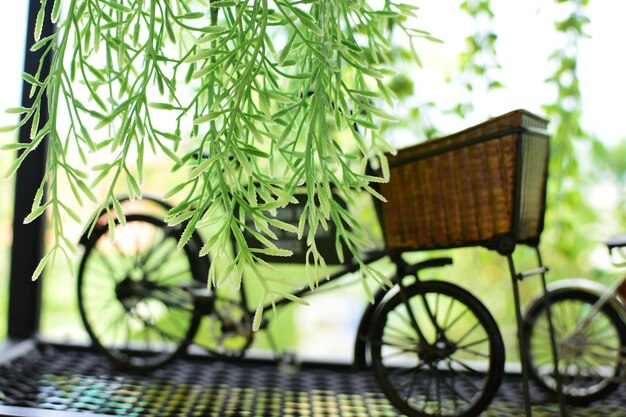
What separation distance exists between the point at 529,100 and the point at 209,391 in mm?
1199

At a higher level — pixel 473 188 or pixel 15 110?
pixel 15 110

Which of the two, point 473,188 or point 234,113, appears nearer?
point 234,113

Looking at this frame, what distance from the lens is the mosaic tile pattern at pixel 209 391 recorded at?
135 cm

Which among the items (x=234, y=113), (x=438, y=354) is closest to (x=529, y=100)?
(x=438, y=354)

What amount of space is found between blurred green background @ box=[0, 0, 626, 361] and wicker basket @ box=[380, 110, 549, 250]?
24 cm

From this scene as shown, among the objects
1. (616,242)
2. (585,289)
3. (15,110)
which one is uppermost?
(15,110)

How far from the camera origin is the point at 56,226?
1.02 m

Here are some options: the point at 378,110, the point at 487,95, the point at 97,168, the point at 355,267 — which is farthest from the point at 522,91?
the point at 97,168

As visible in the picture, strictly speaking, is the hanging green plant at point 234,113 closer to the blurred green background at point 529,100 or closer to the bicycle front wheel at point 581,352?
the blurred green background at point 529,100

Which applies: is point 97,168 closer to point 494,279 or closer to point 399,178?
point 399,178

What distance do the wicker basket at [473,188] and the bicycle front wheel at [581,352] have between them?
10.2 inches

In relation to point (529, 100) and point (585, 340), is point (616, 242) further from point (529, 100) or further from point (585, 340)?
point (529, 100)

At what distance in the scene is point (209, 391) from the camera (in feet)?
4.84

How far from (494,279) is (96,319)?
1.32m
